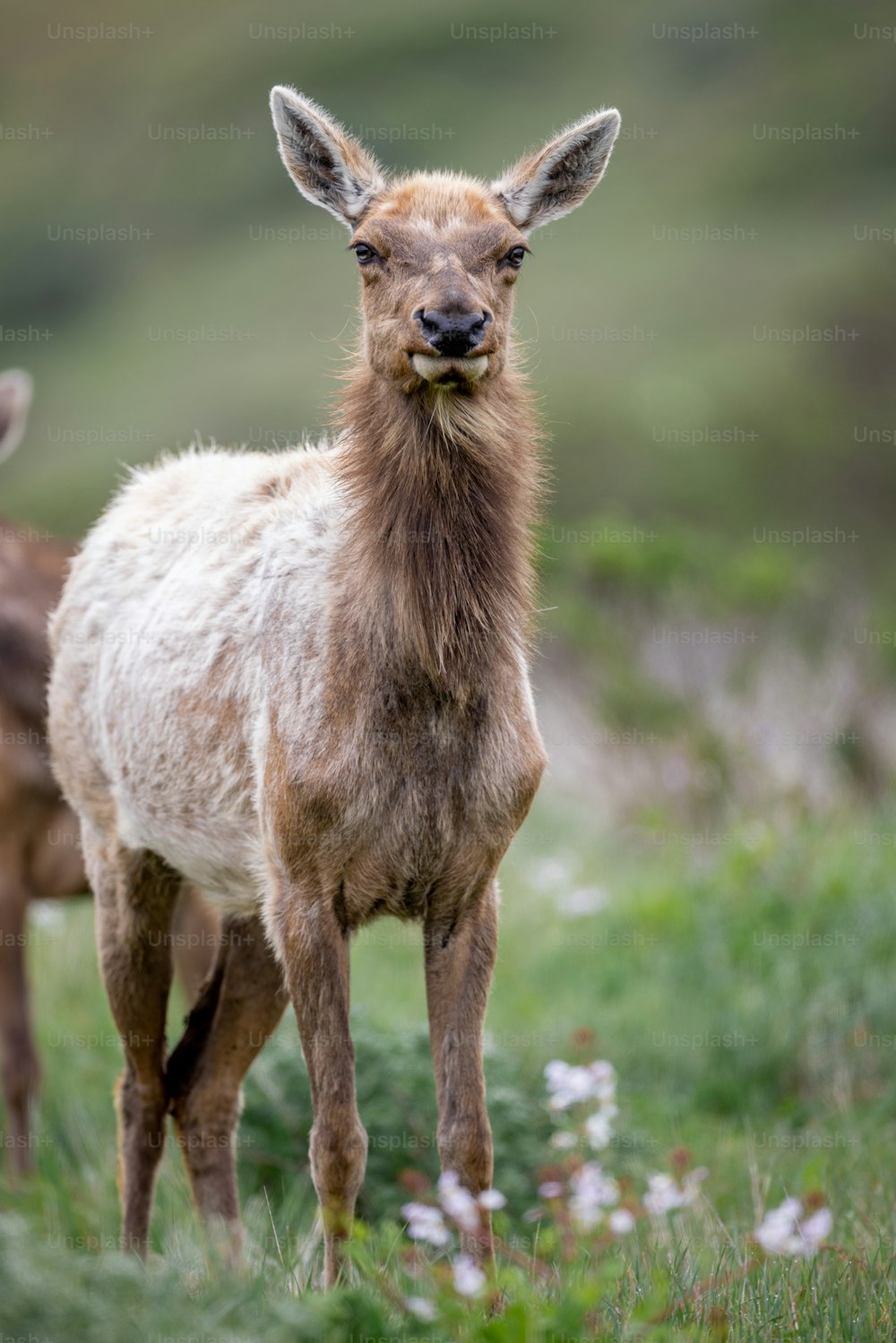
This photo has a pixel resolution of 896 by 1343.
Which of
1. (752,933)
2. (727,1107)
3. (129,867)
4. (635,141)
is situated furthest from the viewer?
(635,141)

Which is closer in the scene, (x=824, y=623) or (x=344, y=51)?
(x=824, y=623)

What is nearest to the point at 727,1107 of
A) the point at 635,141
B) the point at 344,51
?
the point at 635,141

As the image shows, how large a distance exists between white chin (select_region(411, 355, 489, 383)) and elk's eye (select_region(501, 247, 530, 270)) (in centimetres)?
42

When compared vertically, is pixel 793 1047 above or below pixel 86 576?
below

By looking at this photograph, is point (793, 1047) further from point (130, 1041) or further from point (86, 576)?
point (86, 576)

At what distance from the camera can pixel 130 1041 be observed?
5.43 metres

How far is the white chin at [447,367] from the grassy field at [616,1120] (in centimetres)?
208

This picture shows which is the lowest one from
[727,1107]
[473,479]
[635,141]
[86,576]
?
[727,1107]

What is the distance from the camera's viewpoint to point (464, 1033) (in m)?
4.39

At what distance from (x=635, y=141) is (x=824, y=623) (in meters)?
48.2

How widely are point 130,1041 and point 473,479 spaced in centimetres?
237

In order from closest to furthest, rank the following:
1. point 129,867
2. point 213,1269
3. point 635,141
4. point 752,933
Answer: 1. point 213,1269
2. point 129,867
3. point 752,933
4. point 635,141

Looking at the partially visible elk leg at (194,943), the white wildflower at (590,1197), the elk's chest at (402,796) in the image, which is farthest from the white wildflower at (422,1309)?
the partially visible elk leg at (194,943)

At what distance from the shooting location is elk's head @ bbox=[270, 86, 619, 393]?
4.15 metres
